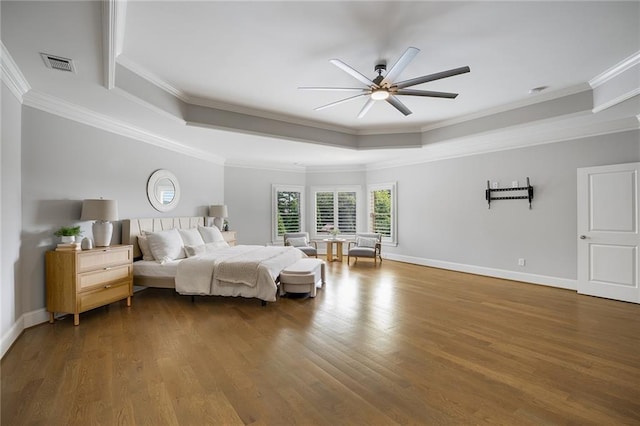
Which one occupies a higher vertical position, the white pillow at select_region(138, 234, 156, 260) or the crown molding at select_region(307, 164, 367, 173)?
the crown molding at select_region(307, 164, 367, 173)


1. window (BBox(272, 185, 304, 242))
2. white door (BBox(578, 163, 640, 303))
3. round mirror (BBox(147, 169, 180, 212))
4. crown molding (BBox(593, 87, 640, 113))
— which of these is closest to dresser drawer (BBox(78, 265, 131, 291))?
round mirror (BBox(147, 169, 180, 212))

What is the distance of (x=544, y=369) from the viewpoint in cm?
254

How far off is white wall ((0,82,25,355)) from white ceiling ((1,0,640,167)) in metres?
0.46

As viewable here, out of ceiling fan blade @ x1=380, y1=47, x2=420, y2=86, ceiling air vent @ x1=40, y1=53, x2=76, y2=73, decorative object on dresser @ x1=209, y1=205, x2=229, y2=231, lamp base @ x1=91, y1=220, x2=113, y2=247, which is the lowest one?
lamp base @ x1=91, y1=220, x2=113, y2=247

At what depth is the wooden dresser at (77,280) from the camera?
3.52 meters

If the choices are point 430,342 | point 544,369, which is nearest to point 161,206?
point 430,342

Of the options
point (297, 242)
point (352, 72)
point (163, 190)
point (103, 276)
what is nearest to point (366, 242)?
point (297, 242)

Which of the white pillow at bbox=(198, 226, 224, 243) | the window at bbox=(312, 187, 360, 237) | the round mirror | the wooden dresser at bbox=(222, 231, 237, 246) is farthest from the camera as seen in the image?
the window at bbox=(312, 187, 360, 237)

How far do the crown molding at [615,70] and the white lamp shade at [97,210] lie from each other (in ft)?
21.7

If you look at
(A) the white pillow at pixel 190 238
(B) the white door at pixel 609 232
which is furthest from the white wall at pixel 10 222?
(B) the white door at pixel 609 232

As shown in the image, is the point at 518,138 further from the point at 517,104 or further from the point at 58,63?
the point at 58,63

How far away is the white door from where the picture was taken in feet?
14.5

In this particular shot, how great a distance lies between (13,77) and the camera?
2.96 metres

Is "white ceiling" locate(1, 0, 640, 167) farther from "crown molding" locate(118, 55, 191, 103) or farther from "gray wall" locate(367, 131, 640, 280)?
"gray wall" locate(367, 131, 640, 280)
